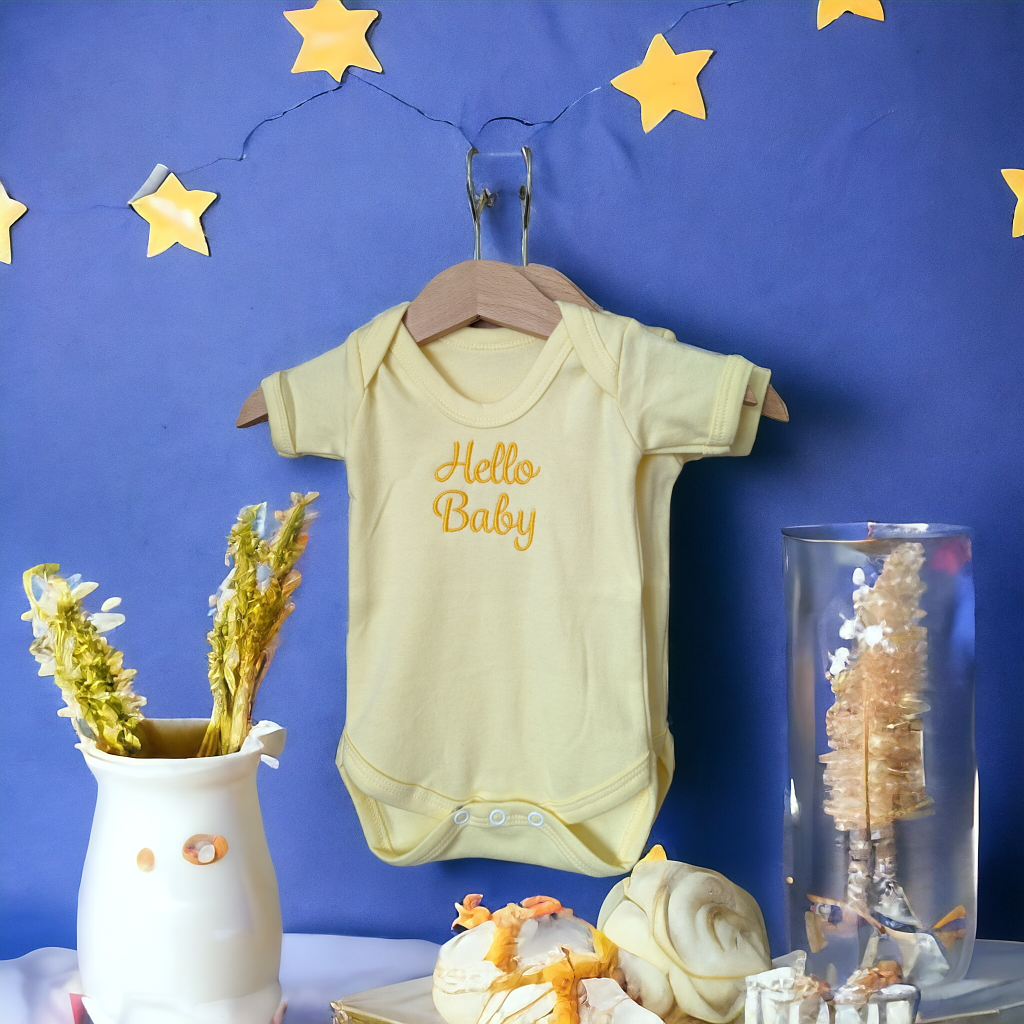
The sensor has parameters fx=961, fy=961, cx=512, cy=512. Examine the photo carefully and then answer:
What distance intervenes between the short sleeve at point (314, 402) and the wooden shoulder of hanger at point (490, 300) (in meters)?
0.03

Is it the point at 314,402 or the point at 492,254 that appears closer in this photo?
the point at 314,402

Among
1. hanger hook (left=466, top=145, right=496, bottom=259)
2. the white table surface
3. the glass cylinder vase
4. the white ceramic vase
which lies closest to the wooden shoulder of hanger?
hanger hook (left=466, top=145, right=496, bottom=259)

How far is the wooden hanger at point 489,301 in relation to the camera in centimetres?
101

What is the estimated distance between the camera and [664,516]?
3.32 ft

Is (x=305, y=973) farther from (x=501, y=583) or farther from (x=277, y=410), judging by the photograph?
(x=277, y=410)

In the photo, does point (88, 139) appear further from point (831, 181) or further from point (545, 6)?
point (831, 181)

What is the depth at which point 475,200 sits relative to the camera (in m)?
1.12

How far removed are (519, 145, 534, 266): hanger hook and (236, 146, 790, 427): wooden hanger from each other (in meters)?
0.07

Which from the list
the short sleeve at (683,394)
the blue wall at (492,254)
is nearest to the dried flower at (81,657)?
the blue wall at (492,254)

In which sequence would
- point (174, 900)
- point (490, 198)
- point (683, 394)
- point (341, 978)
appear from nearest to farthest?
point (174, 900) < point (683, 394) < point (341, 978) < point (490, 198)

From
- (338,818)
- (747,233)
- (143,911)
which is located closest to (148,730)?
(143,911)

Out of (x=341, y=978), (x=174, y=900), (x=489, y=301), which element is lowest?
(x=341, y=978)

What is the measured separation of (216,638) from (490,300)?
45 cm

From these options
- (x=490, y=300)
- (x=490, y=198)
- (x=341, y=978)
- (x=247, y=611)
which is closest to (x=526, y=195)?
(x=490, y=198)
